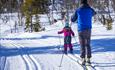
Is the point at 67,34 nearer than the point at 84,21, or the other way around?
the point at 84,21

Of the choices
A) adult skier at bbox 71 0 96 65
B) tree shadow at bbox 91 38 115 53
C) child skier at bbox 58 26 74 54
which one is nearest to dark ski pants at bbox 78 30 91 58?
adult skier at bbox 71 0 96 65

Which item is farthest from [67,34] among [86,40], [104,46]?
[86,40]

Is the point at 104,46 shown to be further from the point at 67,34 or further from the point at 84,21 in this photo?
the point at 84,21

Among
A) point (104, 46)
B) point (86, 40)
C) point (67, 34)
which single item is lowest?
point (104, 46)

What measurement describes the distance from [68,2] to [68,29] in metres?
68.1

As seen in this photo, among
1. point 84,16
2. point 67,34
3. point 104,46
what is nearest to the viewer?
point 84,16

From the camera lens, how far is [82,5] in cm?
1005

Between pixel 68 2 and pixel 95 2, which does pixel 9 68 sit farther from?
pixel 68 2

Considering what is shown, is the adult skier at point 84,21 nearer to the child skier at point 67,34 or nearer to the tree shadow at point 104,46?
the child skier at point 67,34

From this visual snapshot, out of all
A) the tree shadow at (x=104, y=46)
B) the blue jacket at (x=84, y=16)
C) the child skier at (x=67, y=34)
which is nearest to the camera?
the blue jacket at (x=84, y=16)

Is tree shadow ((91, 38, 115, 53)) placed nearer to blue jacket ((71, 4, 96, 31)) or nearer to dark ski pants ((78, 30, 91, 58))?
dark ski pants ((78, 30, 91, 58))

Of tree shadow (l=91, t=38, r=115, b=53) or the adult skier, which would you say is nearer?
the adult skier

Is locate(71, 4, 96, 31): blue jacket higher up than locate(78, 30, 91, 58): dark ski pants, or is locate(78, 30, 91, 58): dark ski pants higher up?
locate(71, 4, 96, 31): blue jacket

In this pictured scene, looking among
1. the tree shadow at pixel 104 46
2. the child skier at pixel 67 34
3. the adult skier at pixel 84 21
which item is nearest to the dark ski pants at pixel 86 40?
the adult skier at pixel 84 21
